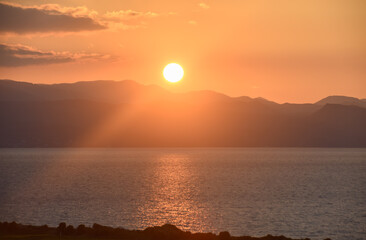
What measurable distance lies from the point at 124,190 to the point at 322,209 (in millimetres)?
41400

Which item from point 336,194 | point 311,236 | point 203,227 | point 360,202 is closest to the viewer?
point 311,236

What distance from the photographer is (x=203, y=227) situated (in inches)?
2186

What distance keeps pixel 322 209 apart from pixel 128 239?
40.2 meters

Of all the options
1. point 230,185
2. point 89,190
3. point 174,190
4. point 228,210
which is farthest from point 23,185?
point 228,210

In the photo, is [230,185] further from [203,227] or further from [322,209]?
[203,227]

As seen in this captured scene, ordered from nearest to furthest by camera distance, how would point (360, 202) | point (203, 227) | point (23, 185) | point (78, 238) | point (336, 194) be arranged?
1. point (78, 238)
2. point (203, 227)
3. point (360, 202)
4. point (336, 194)
5. point (23, 185)

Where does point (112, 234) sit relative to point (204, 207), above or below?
above

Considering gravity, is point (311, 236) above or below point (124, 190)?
below

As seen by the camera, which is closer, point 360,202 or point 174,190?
point 360,202

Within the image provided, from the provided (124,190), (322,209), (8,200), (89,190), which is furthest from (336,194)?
(8,200)

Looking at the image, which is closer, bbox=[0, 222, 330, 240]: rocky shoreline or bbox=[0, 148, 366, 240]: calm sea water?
bbox=[0, 222, 330, 240]: rocky shoreline

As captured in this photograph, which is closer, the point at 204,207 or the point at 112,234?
the point at 112,234

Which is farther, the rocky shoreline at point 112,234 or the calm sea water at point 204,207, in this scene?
the calm sea water at point 204,207

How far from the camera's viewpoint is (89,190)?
3743 inches
